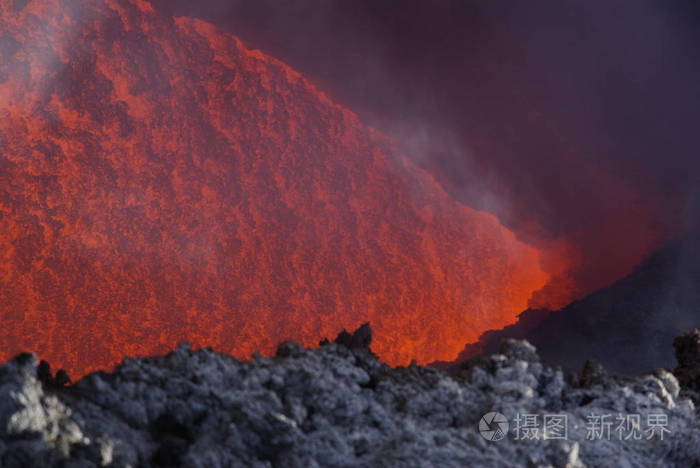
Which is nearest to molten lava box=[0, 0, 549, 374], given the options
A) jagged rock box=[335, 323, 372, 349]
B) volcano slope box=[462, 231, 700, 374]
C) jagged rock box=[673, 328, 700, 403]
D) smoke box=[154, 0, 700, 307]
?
smoke box=[154, 0, 700, 307]

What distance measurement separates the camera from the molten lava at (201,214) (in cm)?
1245

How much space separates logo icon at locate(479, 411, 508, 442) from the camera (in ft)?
11.1

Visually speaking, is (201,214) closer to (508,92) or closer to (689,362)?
(508,92)

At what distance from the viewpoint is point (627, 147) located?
1348 cm

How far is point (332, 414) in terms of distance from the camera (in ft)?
10.8

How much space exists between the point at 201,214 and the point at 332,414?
10.7 metres

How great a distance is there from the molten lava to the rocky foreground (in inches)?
314

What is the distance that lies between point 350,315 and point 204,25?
7.37m

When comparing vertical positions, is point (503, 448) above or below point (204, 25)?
below

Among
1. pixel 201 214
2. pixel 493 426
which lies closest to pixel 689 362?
pixel 493 426

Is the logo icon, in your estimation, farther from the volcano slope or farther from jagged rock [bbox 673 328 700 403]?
the volcano slope

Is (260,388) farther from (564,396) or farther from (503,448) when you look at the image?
(564,396)

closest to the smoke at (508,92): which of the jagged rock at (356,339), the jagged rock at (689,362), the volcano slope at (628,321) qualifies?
the volcano slope at (628,321)

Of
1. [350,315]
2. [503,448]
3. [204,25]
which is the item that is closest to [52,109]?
[204,25]
